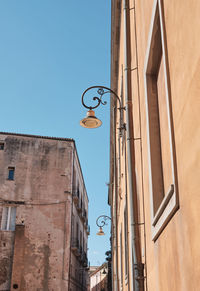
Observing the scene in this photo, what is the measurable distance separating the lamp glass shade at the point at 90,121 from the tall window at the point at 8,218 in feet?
63.8

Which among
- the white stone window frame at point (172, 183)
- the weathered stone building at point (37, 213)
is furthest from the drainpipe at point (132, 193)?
the weathered stone building at point (37, 213)

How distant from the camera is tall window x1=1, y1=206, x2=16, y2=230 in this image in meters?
26.6

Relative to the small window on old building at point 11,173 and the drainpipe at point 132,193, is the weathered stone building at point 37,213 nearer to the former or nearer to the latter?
the small window on old building at point 11,173

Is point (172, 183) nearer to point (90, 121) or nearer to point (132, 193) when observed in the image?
point (132, 193)

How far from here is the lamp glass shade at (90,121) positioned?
8.98m

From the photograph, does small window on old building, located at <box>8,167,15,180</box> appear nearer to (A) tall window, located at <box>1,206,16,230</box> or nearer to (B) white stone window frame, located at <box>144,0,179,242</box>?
(A) tall window, located at <box>1,206,16,230</box>

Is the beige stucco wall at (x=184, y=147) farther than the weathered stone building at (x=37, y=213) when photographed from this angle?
No

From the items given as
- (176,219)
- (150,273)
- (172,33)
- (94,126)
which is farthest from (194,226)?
(94,126)

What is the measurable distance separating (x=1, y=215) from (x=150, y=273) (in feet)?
78.0

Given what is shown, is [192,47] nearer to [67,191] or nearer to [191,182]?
[191,182]

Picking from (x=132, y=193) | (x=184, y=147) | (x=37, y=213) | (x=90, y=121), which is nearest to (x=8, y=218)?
(x=37, y=213)

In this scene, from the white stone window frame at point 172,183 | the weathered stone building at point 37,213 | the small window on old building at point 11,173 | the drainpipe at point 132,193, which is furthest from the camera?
the small window on old building at point 11,173

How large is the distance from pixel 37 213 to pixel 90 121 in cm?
1969

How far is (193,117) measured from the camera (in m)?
2.48
